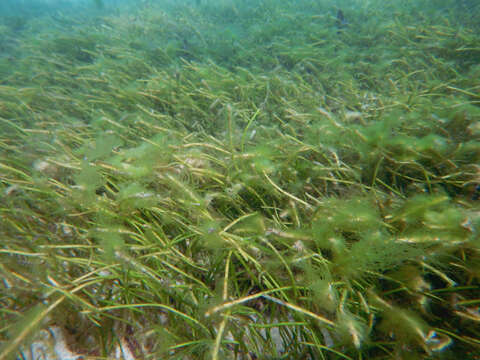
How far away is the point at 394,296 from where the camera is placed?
45.7 inches

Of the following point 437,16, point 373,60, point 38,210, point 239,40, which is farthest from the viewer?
point 239,40

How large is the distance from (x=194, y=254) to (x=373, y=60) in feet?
15.3

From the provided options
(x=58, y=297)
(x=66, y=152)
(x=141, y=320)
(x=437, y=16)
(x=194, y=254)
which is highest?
(x=437, y=16)

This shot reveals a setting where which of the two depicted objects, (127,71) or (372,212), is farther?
(127,71)

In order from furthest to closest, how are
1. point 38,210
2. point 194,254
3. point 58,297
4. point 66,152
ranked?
point 66,152 < point 38,210 < point 194,254 < point 58,297

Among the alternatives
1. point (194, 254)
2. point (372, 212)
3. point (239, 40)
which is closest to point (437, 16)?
point (239, 40)

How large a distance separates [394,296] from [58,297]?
1856 millimetres

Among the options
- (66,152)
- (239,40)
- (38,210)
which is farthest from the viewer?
(239,40)

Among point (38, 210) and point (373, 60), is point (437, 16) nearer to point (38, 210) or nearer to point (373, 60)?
point (373, 60)

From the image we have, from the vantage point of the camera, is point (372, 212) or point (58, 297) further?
point (372, 212)

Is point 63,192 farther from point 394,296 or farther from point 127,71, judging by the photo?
point 127,71

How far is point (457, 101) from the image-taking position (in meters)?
2.01

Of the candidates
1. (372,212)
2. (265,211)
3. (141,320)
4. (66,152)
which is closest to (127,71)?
(66,152)

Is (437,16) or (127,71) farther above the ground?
(437,16)
